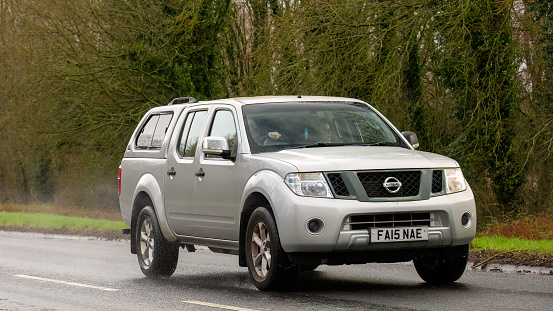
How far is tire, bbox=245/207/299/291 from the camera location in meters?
9.32

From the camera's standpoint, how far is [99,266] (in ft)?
45.4

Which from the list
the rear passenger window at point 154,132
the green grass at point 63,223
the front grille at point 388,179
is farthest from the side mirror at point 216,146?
the green grass at point 63,223

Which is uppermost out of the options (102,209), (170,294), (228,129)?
(228,129)

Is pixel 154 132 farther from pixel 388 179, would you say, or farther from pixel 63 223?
pixel 63 223

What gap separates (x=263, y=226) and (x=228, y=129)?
162cm

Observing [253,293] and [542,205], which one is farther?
[542,205]

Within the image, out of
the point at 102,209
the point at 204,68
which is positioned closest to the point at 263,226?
the point at 204,68

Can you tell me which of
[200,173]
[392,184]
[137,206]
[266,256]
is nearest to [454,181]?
[392,184]

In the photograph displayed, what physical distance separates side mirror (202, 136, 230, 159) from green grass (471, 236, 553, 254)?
13.4 feet

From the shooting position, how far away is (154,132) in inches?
505

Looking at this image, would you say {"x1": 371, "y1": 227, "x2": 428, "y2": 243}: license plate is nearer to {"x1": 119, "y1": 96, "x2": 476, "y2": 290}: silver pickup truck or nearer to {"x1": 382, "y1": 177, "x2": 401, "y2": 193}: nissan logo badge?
{"x1": 119, "y1": 96, "x2": 476, "y2": 290}: silver pickup truck

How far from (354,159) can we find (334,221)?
70cm

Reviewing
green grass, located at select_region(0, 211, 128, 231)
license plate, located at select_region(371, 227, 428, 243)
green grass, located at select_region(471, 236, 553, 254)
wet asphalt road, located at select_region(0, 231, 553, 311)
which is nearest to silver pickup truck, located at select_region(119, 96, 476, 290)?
license plate, located at select_region(371, 227, 428, 243)

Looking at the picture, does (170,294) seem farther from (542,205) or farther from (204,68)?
(204,68)
